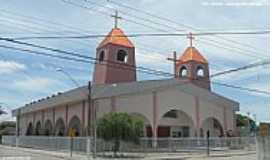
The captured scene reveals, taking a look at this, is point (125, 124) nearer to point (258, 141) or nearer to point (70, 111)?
point (70, 111)

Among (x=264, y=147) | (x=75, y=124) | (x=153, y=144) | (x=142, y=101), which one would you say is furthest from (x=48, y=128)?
(x=264, y=147)

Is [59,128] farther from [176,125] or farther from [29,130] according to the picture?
[176,125]

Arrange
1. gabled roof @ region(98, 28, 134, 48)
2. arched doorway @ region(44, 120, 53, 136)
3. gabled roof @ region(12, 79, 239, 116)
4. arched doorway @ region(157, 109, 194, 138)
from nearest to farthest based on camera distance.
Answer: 1. gabled roof @ region(12, 79, 239, 116)
2. arched doorway @ region(157, 109, 194, 138)
3. gabled roof @ region(98, 28, 134, 48)
4. arched doorway @ region(44, 120, 53, 136)

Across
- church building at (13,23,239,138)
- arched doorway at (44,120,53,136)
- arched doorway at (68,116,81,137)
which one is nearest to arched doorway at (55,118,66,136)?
church building at (13,23,239,138)

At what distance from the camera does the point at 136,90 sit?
161 feet

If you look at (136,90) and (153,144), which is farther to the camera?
(136,90)

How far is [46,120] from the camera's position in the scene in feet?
208

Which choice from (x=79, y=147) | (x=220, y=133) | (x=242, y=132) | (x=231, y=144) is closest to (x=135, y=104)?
(x=79, y=147)

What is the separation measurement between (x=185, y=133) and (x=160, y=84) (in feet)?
28.9

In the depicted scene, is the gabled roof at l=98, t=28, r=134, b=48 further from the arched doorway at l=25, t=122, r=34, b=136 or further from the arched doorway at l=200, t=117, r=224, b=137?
the arched doorway at l=25, t=122, r=34, b=136

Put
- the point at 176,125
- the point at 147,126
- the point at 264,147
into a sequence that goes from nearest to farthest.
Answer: the point at 264,147 → the point at 147,126 → the point at 176,125

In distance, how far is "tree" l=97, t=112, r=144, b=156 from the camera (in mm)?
39562

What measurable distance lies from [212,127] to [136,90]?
16.2 m

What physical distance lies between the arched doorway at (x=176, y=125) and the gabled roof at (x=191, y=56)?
927 centimetres
